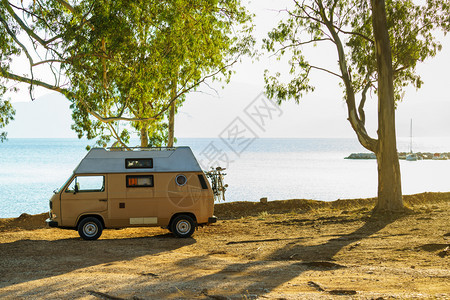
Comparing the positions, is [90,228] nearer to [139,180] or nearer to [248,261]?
[139,180]

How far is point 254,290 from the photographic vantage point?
27.5 feet

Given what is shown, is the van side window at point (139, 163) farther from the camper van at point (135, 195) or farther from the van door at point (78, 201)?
the van door at point (78, 201)

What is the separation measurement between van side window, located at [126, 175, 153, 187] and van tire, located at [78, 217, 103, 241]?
143 cm

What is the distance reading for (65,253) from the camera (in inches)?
481

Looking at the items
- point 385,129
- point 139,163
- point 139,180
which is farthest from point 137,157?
point 385,129

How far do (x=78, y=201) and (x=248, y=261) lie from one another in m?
5.69

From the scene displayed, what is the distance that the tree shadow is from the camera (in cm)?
1021

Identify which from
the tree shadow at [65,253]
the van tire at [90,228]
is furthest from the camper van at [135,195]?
the tree shadow at [65,253]

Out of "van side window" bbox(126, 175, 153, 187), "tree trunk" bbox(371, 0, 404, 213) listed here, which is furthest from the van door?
"tree trunk" bbox(371, 0, 404, 213)

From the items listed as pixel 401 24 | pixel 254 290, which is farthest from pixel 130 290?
pixel 401 24

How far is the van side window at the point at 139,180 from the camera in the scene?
14539mm

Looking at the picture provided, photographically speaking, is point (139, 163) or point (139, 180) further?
point (139, 163)

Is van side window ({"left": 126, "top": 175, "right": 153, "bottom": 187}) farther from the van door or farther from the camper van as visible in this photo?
the van door

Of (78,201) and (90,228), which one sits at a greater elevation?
(78,201)
